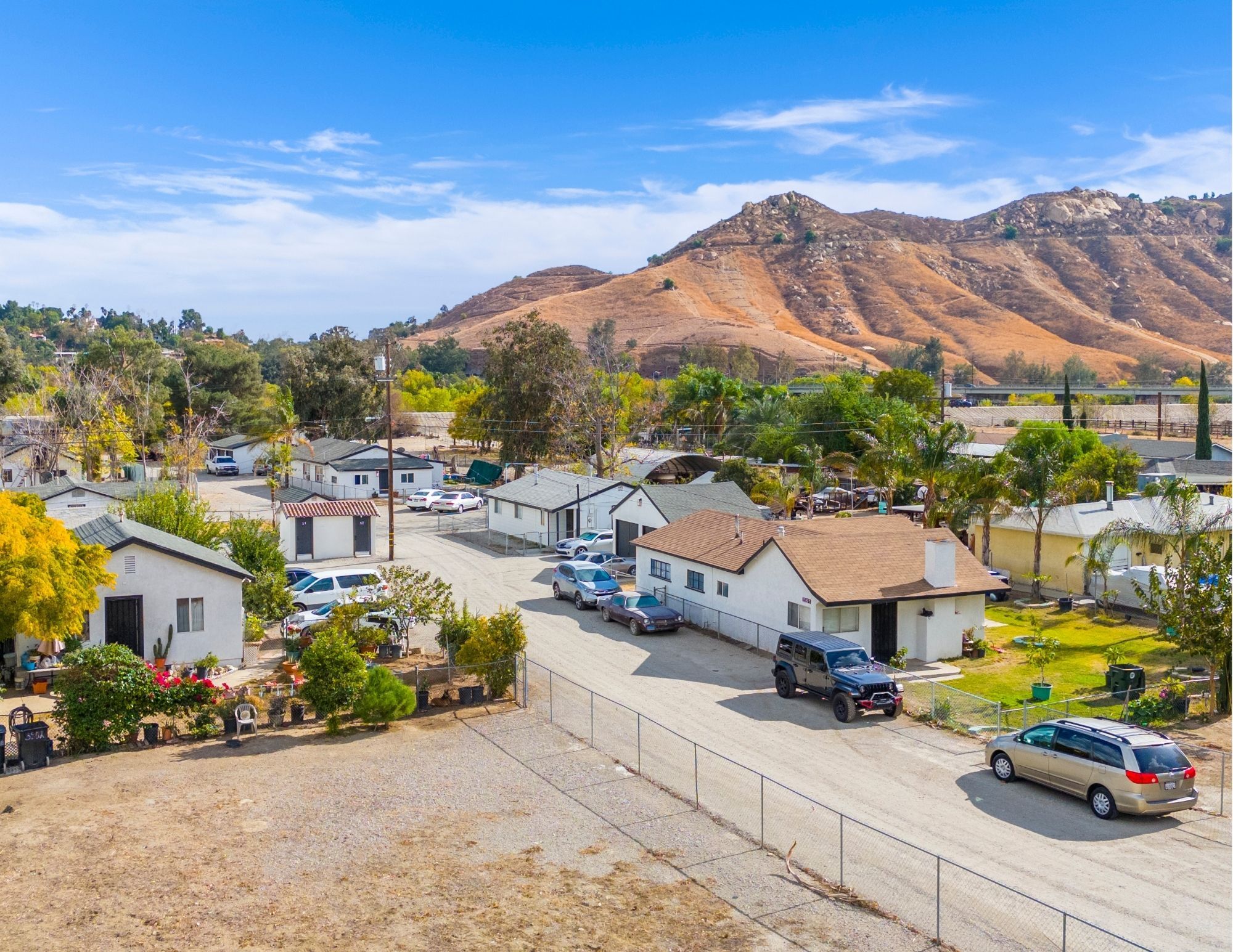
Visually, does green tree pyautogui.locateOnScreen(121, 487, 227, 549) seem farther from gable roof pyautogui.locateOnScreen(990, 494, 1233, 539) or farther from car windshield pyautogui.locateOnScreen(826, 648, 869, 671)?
gable roof pyautogui.locateOnScreen(990, 494, 1233, 539)

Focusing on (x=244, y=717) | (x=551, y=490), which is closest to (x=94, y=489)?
(x=551, y=490)

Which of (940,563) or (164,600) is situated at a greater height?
(940,563)

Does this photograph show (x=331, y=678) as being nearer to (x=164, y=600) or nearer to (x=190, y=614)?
(x=190, y=614)

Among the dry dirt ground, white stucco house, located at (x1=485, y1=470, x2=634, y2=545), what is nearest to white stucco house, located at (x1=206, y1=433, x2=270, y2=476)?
white stucco house, located at (x1=485, y1=470, x2=634, y2=545)

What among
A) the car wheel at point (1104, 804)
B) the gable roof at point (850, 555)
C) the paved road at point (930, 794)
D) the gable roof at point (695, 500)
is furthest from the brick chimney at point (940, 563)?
the gable roof at point (695, 500)

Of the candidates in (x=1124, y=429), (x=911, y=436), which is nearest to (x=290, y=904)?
(x=911, y=436)

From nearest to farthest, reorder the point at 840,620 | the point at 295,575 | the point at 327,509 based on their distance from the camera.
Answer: the point at 840,620 → the point at 295,575 → the point at 327,509
